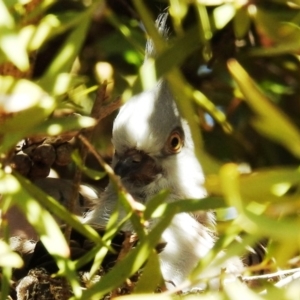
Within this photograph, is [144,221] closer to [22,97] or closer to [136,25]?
[22,97]

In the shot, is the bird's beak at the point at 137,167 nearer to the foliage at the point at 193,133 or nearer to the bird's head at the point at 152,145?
the bird's head at the point at 152,145

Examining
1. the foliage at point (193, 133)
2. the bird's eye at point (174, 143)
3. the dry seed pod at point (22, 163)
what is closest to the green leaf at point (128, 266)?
the foliage at point (193, 133)

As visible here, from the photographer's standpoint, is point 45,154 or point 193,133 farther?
point 45,154

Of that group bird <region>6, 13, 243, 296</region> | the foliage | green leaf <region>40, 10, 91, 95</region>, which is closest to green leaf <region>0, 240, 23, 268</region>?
the foliage

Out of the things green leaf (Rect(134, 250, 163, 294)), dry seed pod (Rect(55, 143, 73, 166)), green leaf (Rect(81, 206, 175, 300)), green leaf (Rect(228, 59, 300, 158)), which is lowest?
dry seed pod (Rect(55, 143, 73, 166))

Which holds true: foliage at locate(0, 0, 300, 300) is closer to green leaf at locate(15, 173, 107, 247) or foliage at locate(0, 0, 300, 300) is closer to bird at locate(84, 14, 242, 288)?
green leaf at locate(15, 173, 107, 247)

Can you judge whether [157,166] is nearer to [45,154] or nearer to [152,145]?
[152,145]

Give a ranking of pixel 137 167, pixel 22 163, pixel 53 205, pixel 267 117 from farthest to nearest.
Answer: pixel 137 167 < pixel 22 163 < pixel 53 205 < pixel 267 117

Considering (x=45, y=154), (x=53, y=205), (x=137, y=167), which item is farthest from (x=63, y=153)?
(x=137, y=167)
